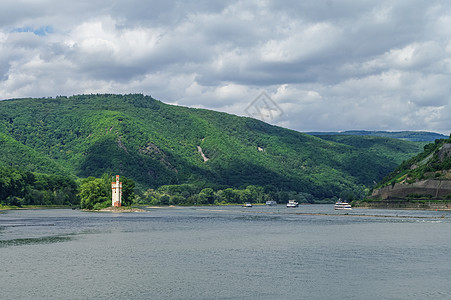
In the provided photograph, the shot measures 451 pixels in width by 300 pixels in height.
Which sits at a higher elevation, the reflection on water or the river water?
the reflection on water

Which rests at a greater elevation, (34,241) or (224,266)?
(34,241)

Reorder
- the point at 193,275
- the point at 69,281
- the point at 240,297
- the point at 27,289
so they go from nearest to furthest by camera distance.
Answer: the point at 240,297 < the point at 27,289 < the point at 69,281 < the point at 193,275

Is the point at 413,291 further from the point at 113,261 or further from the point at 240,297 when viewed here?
the point at 113,261

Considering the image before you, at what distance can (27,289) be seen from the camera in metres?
56.7

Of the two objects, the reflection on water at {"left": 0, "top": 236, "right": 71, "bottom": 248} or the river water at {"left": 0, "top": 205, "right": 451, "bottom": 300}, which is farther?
the reflection on water at {"left": 0, "top": 236, "right": 71, "bottom": 248}

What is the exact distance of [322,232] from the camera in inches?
5079

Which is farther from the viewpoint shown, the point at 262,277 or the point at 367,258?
the point at 367,258

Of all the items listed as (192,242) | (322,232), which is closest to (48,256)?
(192,242)

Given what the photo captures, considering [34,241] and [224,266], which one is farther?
[34,241]

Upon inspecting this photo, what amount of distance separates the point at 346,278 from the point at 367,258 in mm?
18670

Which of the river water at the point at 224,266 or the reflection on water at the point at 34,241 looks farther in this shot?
the reflection on water at the point at 34,241

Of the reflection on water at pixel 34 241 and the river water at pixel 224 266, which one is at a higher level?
the reflection on water at pixel 34 241

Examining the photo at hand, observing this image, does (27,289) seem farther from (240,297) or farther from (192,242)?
(192,242)

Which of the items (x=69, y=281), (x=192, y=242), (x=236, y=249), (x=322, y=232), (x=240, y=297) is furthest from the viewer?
(x=322, y=232)
